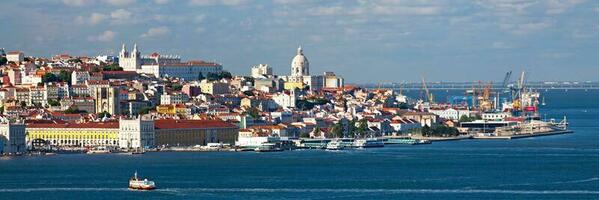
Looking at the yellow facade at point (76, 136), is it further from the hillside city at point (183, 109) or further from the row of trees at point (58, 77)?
the row of trees at point (58, 77)

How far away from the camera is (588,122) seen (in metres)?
52.7

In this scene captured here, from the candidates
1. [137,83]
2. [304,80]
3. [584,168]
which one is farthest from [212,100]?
[584,168]

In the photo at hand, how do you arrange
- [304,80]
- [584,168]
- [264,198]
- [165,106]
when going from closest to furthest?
[264,198] < [584,168] < [165,106] < [304,80]

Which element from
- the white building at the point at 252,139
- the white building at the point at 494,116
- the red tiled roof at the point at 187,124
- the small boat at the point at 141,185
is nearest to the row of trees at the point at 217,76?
the white building at the point at 494,116

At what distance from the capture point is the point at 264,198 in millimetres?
23797

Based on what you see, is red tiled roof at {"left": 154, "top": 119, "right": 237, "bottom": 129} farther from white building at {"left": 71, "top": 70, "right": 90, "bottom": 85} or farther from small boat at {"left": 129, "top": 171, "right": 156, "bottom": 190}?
small boat at {"left": 129, "top": 171, "right": 156, "bottom": 190}

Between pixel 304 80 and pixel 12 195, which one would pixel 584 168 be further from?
pixel 304 80

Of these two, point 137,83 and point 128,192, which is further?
point 137,83

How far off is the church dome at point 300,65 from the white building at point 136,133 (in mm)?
23079

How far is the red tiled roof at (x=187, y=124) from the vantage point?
39594 mm

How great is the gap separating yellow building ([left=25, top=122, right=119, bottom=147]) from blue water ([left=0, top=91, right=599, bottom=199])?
307 centimetres

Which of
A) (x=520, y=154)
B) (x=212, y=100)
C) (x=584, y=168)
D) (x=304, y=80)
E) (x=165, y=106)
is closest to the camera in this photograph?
(x=584, y=168)

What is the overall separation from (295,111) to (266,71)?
14.4 metres

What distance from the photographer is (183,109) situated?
46375 mm
